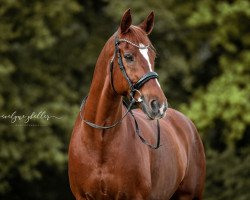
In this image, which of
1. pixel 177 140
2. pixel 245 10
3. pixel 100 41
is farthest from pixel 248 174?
pixel 177 140

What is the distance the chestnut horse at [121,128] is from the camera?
597 centimetres

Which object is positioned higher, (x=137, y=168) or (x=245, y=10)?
(x=245, y=10)

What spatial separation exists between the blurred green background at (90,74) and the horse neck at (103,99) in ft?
43.2

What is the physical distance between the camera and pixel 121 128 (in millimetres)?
6461

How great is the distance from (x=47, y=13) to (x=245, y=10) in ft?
19.2

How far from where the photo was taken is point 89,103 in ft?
21.4

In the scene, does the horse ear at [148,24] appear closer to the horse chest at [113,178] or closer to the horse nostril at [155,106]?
the horse nostril at [155,106]

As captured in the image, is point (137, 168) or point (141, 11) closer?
point (137, 168)

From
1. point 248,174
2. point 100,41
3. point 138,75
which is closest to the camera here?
point 138,75

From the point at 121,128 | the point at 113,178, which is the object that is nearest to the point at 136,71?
the point at 121,128

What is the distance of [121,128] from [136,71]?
0.70 m

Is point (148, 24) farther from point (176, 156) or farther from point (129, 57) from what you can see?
point (176, 156)

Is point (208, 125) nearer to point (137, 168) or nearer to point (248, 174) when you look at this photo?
point (248, 174)

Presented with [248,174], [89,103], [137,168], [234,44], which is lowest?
[248,174]
